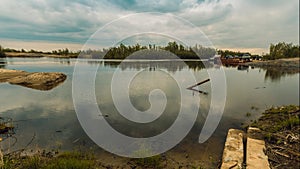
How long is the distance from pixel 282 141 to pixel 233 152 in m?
2.03

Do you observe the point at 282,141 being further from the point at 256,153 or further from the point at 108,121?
the point at 108,121

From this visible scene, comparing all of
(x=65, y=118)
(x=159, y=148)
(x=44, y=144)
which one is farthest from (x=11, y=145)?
(x=159, y=148)

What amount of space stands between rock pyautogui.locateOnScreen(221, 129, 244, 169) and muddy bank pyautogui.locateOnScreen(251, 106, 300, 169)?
27.9 inches

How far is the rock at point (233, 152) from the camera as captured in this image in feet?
13.5

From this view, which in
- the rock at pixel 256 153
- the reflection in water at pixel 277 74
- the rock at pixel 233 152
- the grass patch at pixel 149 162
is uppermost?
the reflection in water at pixel 277 74

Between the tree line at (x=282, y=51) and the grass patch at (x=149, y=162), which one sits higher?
the tree line at (x=282, y=51)

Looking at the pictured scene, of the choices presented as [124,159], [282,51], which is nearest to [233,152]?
[124,159]

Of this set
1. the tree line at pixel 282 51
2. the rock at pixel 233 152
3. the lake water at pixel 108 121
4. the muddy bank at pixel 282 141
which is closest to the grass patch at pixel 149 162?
the lake water at pixel 108 121

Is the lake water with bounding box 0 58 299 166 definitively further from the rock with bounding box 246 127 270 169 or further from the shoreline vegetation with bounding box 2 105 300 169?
the rock with bounding box 246 127 270 169

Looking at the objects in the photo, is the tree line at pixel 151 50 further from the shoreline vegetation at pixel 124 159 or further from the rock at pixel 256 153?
the rock at pixel 256 153

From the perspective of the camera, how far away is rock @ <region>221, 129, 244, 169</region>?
4.12 m

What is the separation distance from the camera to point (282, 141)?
5383 mm

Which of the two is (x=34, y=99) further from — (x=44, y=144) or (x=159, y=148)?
(x=159, y=148)

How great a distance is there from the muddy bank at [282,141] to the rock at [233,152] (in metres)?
0.71
